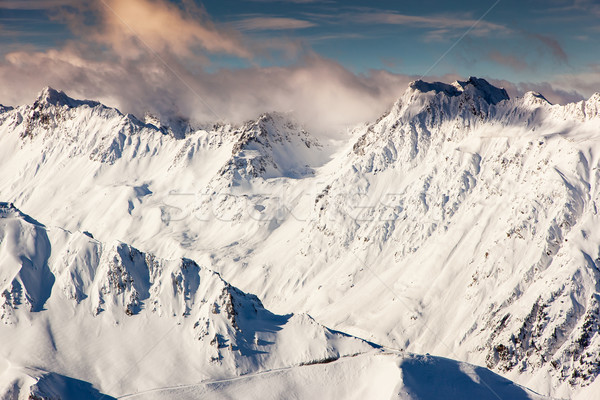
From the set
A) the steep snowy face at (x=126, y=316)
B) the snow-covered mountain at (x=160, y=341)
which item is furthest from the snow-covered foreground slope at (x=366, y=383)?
the steep snowy face at (x=126, y=316)

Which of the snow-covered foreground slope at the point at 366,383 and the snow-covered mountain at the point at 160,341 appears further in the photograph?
the snow-covered mountain at the point at 160,341

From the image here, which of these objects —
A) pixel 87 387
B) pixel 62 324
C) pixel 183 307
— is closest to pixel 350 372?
pixel 183 307

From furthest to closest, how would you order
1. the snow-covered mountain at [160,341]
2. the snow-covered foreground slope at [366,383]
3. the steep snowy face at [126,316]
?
the steep snowy face at [126,316], the snow-covered mountain at [160,341], the snow-covered foreground slope at [366,383]

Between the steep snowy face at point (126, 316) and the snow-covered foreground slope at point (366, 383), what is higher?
the steep snowy face at point (126, 316)

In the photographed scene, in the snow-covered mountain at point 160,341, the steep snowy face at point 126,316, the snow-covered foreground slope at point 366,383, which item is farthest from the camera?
the steep snowy face at point 126,316

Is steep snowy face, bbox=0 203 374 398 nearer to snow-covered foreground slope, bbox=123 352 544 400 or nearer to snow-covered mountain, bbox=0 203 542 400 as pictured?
snow-covered mountain, bbox=0 203 542 400

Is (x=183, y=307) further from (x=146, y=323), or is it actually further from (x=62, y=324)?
(x=62, y=324)

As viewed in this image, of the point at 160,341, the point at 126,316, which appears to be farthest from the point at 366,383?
the point at 126,316

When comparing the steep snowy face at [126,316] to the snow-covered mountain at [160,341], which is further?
the steep snowy face at [126,316]

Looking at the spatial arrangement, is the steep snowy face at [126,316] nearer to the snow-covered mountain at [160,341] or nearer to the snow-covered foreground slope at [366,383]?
the snow-covered mountain at [160,341]
